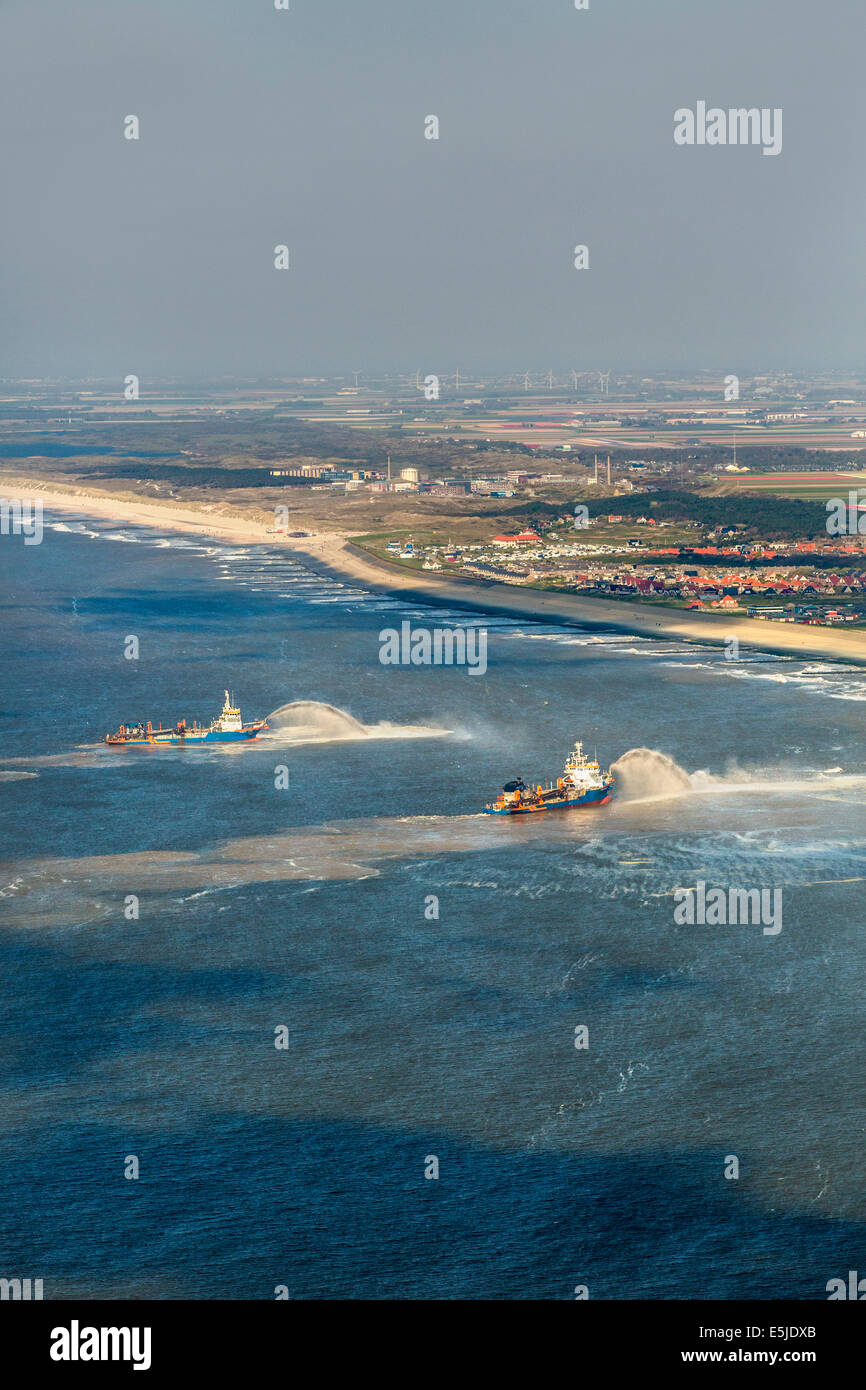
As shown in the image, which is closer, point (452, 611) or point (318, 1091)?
point (318, 1091)

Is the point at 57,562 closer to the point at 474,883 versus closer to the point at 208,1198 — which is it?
the point at 474,883

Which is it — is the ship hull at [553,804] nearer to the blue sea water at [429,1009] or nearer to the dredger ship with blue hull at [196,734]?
the blue sea water at [429,1009]

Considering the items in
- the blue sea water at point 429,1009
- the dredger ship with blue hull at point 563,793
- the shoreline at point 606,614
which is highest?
the shoreline at point 606,614

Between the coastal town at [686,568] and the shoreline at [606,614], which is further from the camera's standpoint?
the coastal town at [686,568]

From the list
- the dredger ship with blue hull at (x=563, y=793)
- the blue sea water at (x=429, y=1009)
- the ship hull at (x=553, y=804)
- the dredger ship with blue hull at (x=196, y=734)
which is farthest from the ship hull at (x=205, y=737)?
the ship hull at (x=553, y=804)

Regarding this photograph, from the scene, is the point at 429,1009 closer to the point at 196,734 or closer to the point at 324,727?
the point at 196,734

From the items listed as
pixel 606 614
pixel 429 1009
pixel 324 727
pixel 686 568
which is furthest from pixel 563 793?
pixel 686 568

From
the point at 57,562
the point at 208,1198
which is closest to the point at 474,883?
the point at 208,1198
